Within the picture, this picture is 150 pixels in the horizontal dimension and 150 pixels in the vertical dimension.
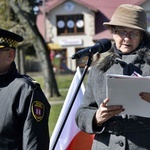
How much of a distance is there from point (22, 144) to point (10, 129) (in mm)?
105

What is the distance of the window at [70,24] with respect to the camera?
29594 mm

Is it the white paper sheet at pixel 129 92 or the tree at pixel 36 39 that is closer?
the white paper sheet at pixel 129 92

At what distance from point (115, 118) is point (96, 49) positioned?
44 centimetres

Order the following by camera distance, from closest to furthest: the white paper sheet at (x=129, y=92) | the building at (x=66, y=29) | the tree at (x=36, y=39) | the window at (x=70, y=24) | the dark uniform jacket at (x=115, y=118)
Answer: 1. the white paper sheet at (x=129, y=92)
2. the dark uniform jacket at (x=115, y=118)
3. the tree at (x=36, y=39)
4. the building at (x=66, y=29)
5. the window at (x=70, y=24)

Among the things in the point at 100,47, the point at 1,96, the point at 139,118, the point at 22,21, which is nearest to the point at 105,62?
the point at 100,47

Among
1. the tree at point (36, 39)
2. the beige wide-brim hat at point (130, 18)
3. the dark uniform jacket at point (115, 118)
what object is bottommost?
the tree at point (36, 39)

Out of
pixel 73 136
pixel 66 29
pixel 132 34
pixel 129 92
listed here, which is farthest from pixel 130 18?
pixel 66 29

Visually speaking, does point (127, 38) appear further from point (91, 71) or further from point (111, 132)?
point (111, 132)

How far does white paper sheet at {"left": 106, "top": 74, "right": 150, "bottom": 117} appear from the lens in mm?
2559

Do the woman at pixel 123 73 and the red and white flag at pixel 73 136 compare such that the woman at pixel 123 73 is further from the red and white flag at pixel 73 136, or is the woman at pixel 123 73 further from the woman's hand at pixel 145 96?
the red and white flag at pixel 73 136

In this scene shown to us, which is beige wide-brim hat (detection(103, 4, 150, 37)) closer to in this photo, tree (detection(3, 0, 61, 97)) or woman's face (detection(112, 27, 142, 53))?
woman's face (detection(112, 27, 142, 53))

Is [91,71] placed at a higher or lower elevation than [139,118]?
higher

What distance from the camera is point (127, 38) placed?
2.93 m

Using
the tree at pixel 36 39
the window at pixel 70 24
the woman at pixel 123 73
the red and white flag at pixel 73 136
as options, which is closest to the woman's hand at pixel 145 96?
the woman at pixel 123 73
